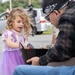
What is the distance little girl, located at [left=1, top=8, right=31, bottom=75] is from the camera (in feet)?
15.1

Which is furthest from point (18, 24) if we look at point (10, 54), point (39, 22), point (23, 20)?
point (39, 22)

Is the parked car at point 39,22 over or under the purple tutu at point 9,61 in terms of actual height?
under

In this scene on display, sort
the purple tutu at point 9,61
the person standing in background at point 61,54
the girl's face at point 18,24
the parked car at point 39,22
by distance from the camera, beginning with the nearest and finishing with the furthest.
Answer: the person standing in background at point 61,54 < the purple tutu at point 9,61 < the girl's face at point 18,24 < the parked car at point 39,22

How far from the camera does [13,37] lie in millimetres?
4750

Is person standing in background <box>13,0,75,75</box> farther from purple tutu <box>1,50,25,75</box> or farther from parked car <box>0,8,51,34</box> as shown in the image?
parked car <box>0,8,51,34</box>

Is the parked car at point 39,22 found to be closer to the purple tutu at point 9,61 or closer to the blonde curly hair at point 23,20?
the blonde curly hair at point 23,20

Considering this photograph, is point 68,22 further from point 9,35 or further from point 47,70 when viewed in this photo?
point 9,35

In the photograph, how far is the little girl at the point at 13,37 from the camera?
4613 mm

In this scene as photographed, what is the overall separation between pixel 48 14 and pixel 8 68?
1.64 m

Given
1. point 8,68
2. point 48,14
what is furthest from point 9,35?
point 48,14

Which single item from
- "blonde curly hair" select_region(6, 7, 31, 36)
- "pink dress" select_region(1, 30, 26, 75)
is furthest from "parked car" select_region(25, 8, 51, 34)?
"pink dress" select_region(1, 30, 26, 75)

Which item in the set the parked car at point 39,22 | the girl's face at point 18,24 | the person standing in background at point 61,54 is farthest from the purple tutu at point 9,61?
the parked car at point 39,22

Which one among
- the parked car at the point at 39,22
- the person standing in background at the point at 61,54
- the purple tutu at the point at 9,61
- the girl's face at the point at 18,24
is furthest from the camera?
the parked car at the point at 39,22

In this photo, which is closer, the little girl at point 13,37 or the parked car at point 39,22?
the little girl at point 13,37
